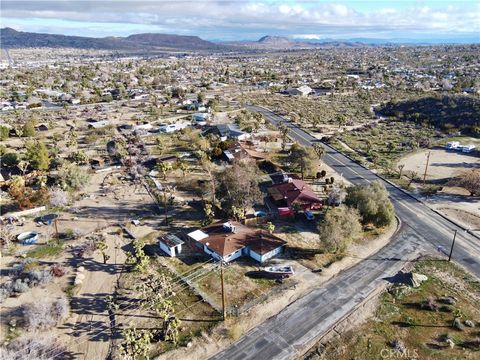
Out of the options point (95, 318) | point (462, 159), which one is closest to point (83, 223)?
point (95, 318)

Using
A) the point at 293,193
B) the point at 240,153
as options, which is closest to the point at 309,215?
the point at 293,193

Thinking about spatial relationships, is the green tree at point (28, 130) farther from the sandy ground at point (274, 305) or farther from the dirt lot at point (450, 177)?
the dirt lot at point (450, 177)

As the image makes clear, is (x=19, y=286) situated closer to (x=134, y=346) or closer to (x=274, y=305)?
(x=134, y=346)

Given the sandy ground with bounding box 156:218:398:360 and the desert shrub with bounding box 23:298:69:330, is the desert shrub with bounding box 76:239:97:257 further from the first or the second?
the sandy ground with bounding box 156:218:398:360

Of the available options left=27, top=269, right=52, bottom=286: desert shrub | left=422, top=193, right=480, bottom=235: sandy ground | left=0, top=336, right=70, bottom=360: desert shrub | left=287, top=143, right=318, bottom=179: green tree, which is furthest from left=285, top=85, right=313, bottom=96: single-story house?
left=0, top=336, right=70, bottom=360: desert shrub

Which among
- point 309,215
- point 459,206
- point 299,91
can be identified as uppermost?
Answer: point 299,91

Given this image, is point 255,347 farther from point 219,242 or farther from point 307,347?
point 219,242
